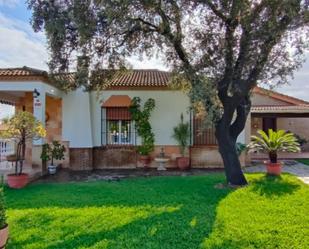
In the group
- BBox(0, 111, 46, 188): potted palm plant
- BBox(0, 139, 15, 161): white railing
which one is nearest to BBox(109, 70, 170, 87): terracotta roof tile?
BBox(0, 111, 46, 188): potted palm plant

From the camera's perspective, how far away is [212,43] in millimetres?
14391

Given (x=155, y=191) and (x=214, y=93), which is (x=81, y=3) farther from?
(x=155, y=191)

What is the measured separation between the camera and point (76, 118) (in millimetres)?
21469

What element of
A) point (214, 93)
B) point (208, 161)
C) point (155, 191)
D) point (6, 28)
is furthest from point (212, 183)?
point (6, 28)

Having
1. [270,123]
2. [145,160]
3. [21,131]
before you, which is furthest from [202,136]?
[270,123]

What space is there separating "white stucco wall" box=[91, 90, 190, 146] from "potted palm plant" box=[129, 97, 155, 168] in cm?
53

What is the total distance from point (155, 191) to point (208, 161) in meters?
9.00

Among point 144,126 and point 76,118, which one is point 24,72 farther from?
point 144,126

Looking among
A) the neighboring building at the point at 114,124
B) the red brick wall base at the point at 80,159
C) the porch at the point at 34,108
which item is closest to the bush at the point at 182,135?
the neighboring building at the point at 114,124

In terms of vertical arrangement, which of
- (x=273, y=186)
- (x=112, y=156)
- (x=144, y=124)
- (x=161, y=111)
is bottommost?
(x=273, y=186)

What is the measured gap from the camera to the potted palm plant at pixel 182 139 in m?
21.4

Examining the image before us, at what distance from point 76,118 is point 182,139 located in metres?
7.46

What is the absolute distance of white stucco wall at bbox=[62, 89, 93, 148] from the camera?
21.3 m

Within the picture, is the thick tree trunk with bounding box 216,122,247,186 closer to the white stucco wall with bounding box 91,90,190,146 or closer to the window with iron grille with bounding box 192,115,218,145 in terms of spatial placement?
the window with iron grille with bounding box 192,115,218,145
